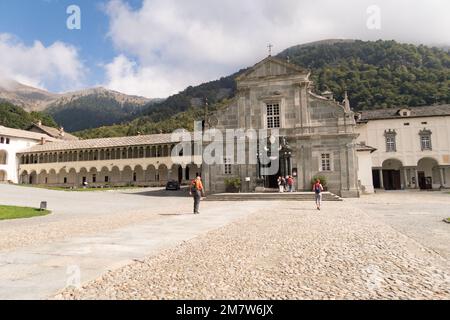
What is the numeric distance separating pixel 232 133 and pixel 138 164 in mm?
27065

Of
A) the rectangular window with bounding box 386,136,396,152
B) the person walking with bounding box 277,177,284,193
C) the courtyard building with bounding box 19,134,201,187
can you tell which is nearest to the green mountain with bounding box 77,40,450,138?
the person walking with bounding box 277,177,284,193

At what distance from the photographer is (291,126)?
2900 centimetres

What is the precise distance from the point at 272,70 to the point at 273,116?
433 cm

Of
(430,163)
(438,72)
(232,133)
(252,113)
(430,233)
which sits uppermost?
(438,72)

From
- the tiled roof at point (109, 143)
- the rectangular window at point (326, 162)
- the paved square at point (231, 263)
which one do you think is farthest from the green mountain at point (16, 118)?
the paved square at point (231, 263)

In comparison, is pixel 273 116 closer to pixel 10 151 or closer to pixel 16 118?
pixel 10 151

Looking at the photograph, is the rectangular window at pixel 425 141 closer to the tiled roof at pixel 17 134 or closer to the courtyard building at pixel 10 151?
the courtyard building at pixel 10 151

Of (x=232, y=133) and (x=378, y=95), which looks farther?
(x=378, y=95)

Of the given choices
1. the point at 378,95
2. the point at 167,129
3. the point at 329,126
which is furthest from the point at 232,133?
the point at 167,129

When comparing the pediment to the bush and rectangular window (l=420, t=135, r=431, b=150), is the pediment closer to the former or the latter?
the bush

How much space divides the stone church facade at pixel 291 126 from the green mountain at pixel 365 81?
3.20m

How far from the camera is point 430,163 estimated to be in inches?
1667

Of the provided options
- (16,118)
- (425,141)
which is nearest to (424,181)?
(425,141)
